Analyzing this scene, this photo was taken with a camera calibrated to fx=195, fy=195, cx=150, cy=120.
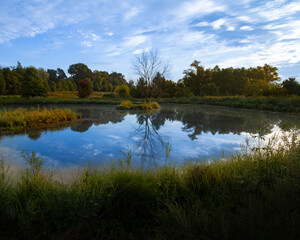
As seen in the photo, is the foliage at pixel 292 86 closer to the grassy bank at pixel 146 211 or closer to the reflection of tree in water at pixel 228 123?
the reflection of tree in water at pixel 228 123

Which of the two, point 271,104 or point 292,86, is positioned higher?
point 292,86

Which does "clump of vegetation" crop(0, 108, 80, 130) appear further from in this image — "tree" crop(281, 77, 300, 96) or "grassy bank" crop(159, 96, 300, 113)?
"tree" crop(281, 77, 300, 96)

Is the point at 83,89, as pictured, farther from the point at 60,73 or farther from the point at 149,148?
the point at 60,73

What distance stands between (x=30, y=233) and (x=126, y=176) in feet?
3.78

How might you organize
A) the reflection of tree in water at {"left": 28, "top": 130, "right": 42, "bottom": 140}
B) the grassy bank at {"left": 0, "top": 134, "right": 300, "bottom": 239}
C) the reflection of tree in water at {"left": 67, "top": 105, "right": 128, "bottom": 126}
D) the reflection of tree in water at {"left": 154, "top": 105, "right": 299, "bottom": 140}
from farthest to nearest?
the reflection of tree in water at {"left": 67, "top": 105, "right": 128, "bottom": 126}, the reflection of tree in water at {"left": 154, "top": 105, "right": 299, "bottom": 140}, the reflection of tree in water at {"left": 28, "top": 130, "right": 42, "bottom": 140}, the grassy bank at {"left": 0, "top": 134, "right": 300, "bottom": 239}

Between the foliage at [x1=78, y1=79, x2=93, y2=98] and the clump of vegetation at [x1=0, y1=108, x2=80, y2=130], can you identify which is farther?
the foliage at [x1=78, y1=79, x2=93, y2=98]

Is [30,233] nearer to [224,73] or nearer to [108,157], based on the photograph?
[108,157]

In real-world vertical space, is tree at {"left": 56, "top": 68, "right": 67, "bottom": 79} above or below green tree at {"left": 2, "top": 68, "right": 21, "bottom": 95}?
above

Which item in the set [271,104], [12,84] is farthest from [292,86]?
[12,84]

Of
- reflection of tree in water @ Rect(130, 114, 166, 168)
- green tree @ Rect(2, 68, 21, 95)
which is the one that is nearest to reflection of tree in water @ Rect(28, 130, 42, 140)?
reflection of tree in water @ Rect(130, 114, 166, 168)

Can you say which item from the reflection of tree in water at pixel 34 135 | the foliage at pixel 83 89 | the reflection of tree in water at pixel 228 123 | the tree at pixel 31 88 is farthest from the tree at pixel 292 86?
the tree at pixel 31 88

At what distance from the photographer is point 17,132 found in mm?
7477

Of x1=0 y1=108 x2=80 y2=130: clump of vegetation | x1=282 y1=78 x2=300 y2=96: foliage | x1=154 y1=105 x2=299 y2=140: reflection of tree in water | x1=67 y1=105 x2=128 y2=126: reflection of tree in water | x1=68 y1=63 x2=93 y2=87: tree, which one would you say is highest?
x1=68 y1=63 x2=93 y2=87: tree

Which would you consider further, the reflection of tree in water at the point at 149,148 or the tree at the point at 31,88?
the tree at the point at 31,88
